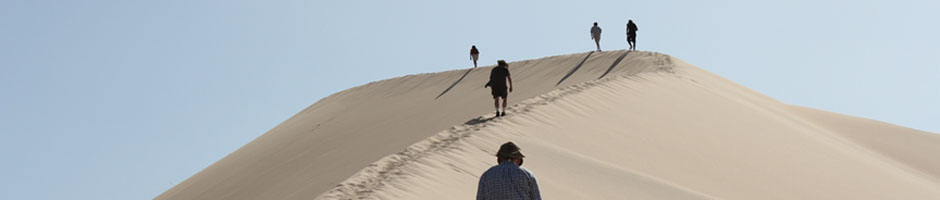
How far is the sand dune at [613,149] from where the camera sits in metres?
8.99

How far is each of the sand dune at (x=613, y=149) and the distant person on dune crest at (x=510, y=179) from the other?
2559 millimetres

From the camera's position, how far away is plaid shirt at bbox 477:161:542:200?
15.6ft

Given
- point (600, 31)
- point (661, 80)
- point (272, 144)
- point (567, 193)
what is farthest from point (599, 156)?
point (600, 31)

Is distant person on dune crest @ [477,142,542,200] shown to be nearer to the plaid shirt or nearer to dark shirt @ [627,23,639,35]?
the plaid shirt

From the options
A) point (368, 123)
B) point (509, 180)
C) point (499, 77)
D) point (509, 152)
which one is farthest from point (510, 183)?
point (368, 123)

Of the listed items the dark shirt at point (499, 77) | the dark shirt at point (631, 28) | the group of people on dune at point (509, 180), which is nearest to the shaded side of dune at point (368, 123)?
the dark shirt at point (631, 28)

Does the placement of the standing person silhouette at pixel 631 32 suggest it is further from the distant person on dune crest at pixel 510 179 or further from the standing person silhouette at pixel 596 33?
the distant person on dune crest at pixel 510 179

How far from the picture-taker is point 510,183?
4762mm

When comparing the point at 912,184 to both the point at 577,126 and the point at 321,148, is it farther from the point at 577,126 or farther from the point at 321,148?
the point at 321,148

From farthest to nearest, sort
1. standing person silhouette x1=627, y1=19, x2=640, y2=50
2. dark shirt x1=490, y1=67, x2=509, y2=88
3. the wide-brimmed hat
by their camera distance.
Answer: standing person silhouette x1=627, y1=19, x2=640, y2=50, dark shirt x1=490, y1=67, x2=509, y2=88, the wide-brimmed hat

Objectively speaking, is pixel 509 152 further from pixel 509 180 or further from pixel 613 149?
pixel 613 149

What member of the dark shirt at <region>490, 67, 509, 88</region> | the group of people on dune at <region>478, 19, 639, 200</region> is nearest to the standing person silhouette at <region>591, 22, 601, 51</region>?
the dark shirt at <region>490, 67, 509, 88</region>

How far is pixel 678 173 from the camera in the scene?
1046cm

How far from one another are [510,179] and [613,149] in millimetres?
6334
